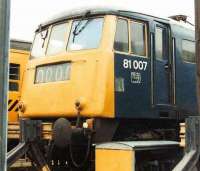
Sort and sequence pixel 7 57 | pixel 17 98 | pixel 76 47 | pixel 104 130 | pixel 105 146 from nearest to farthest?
pixel 7 57, pixel 105 146, pixel 104 130, pixel 76 47, pixel 17 98

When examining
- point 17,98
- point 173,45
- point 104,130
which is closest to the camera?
point 104,130

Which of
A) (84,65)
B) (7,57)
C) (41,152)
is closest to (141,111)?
Answer: (84,65)

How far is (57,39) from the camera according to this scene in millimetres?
7898

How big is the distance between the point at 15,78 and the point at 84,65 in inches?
166

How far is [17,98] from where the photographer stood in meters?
10.6

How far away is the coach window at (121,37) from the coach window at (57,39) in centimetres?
100

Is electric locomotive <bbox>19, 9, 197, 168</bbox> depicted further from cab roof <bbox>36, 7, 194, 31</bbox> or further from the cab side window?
the cab side window

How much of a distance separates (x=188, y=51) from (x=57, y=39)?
2381 mm

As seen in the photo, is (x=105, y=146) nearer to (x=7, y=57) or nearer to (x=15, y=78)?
(x=7, y=57)

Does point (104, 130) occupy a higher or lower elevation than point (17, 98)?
lower

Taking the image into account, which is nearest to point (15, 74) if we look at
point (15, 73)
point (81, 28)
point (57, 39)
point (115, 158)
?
point (15, 73)

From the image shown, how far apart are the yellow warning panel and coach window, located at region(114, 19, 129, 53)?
1.66 m

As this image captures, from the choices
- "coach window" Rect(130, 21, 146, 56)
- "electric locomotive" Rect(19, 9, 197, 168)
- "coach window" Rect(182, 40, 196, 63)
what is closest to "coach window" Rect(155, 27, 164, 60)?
"electric locomotive" Rect(19, 9, 197, 168)

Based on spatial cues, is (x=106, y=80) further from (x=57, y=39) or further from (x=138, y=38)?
(x=57, y=39)
